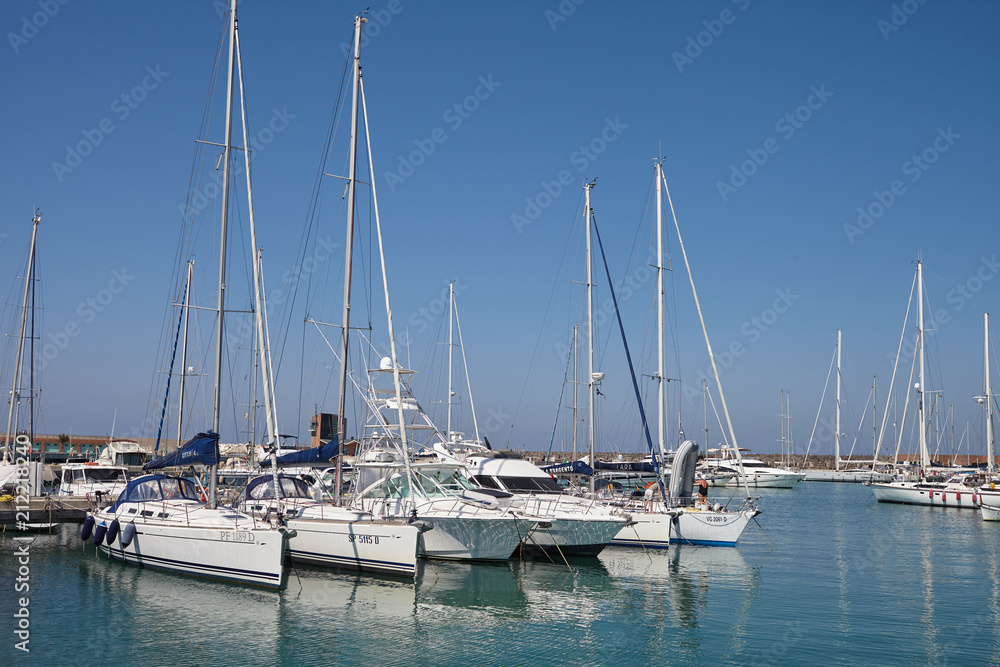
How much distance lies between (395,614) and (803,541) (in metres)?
21.7

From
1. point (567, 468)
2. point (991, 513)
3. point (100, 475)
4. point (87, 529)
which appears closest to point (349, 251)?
point (87, 529)

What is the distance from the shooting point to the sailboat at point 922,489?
1967 inches

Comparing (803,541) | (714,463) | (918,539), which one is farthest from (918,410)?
(803,541)

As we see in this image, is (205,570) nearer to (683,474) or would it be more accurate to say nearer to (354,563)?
(354,563)

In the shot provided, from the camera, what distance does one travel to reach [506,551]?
22906 mm

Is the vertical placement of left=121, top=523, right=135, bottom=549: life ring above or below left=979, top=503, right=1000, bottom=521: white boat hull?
above

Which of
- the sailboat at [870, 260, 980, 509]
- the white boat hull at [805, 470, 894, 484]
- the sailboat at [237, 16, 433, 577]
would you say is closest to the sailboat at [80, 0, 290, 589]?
the sailboat at [237, 16, 433, 577]

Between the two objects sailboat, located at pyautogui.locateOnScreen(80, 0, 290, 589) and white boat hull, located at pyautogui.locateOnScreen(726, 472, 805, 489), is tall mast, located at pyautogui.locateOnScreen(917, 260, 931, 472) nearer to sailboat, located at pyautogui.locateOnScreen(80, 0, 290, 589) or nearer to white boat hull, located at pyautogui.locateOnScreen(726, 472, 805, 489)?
white boat hull, located at pyautogui.locateOnScreen(726, 472, 805, 489)

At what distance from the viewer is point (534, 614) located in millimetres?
17953

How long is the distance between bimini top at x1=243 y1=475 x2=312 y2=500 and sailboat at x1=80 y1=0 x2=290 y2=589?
1706mm

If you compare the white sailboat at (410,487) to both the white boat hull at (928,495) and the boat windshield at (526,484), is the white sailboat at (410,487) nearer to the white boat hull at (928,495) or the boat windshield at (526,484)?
the boat windshield at (526,484)

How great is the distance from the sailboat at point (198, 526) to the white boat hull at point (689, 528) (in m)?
13.4

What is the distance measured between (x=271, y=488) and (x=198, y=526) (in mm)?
6287

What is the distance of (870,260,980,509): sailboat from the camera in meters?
50.0
